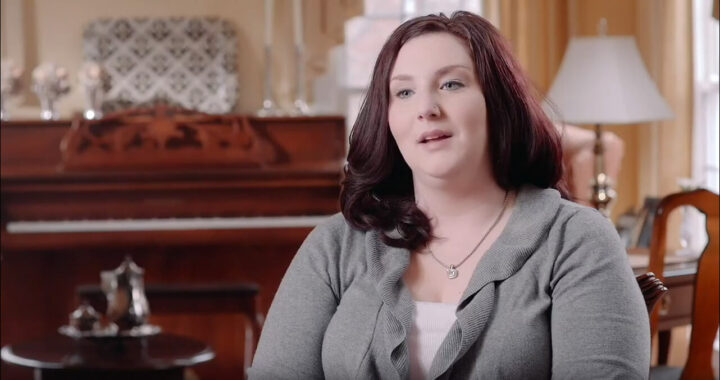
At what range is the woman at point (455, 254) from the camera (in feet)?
4.72

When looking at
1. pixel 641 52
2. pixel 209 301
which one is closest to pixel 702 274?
pixel 209 301

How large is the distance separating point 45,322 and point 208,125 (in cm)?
101

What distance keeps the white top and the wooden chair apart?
2.95 meters

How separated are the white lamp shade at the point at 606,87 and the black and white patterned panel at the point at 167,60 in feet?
9.94

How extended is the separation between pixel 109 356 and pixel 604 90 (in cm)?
168

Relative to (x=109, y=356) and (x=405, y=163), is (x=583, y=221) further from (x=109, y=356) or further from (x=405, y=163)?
(x=109, y=356)

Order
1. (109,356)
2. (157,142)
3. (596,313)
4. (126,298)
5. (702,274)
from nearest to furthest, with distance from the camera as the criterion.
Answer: (596,313)
(702,274)
(109,356)
(126,298)
(157,142)

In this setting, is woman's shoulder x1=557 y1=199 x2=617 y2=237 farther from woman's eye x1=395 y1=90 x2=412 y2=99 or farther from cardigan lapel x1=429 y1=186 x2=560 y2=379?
woman's eye x1=395 y1=90 x2=412 y2=99

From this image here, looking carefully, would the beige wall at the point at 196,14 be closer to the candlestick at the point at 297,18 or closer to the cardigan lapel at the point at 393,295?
the candlestick at the point at 297,18

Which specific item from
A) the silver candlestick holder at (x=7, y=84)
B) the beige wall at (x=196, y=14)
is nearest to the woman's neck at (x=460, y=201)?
the silver candlestick holder at (x=7, y=84)

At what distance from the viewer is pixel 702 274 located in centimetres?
265

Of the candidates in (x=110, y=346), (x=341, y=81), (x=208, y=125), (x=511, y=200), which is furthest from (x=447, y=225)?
(x=341, y=81)

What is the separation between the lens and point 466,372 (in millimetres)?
1450

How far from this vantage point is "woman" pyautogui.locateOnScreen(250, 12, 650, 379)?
144 centimetres
